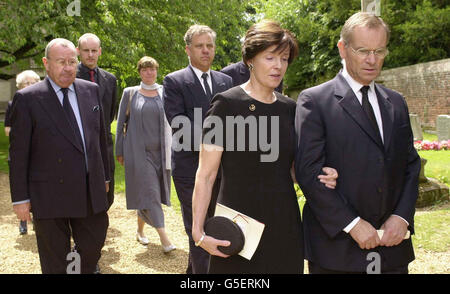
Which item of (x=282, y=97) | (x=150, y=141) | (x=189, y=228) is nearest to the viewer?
(x=282, y=97)

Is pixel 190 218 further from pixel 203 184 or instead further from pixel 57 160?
pixel 203 184

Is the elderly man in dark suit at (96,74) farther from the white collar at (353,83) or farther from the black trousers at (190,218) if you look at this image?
the white collar at (353,83)

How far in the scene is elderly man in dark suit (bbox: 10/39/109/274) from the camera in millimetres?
3828

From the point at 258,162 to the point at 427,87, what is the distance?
21.0 metres

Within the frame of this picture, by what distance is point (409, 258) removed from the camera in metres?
2.89

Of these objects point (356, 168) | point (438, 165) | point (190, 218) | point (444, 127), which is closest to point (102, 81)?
point (190, 218)

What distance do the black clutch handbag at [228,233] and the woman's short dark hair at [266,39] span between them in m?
0.96

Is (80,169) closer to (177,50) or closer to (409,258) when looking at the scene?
(409,258)

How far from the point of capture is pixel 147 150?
638 centimetres

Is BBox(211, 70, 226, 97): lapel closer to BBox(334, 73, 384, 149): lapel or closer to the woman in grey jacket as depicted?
the woman in grey jacket

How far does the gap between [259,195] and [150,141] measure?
142 inches

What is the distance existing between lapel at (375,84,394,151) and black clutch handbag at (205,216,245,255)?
951mm

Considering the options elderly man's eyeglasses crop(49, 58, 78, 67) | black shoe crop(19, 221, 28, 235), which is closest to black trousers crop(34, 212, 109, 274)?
elderly man's eyeglasses crop(49, 58, 78, 67)

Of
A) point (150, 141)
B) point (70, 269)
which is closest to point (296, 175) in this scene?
point (70, 269)
